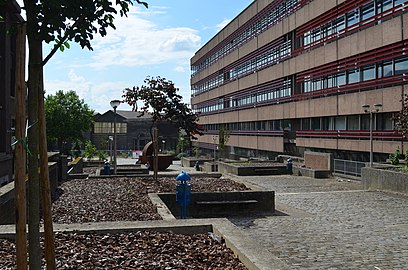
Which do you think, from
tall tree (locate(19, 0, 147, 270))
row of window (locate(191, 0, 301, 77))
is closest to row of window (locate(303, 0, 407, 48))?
row of window (locate(191, 0, 301, 77))

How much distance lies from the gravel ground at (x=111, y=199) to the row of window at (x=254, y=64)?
23438 mm

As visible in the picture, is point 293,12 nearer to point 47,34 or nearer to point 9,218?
point 9,218

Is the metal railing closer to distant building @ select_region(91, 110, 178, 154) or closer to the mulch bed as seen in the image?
the mulch bed

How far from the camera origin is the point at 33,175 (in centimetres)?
384

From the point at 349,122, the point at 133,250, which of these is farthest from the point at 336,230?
the point at 349,122

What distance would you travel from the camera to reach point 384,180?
18219 mm

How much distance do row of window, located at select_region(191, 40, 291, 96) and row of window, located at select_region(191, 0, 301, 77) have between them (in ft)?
7.96

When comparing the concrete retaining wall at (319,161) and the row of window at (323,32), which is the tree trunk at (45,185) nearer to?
Answer: the row of window at (323,32)

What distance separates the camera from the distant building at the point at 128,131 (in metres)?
91.6

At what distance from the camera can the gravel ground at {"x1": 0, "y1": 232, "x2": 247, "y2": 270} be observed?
534 centimetres

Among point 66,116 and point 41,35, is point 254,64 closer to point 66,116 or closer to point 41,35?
point 66,116

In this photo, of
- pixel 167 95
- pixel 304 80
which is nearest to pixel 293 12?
pixel 304 80

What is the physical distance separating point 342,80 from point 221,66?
30.9 metres

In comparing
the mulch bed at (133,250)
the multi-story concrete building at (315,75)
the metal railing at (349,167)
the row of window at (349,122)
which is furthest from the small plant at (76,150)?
the mulch bed at (133,250)
